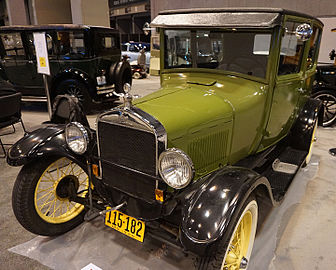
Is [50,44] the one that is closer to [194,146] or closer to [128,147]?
[128,147]

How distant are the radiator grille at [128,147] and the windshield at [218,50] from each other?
1.09m

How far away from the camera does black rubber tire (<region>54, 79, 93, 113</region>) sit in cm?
586

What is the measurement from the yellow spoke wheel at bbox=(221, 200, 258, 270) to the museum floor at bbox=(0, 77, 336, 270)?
202 millimetres

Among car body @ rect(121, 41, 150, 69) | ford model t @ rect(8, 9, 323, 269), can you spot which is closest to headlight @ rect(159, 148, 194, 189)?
ford model t @ rect(8, 9, 323, 269)

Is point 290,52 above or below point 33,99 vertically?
above

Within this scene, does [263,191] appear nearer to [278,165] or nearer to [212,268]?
[212,268]

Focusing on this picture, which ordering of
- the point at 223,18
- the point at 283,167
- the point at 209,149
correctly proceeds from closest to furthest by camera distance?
the point at 209,149
the point at 223,18
the point at 283,167

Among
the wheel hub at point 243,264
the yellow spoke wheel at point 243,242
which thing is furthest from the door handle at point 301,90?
the wheel hub at point 243,264

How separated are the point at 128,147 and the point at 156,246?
0.90 metres

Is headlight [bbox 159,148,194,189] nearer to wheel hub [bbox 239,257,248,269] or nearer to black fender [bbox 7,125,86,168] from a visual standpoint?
wheel hub [bbox 239,257,248,269]

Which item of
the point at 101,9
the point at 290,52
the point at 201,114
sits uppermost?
the point at 101,9

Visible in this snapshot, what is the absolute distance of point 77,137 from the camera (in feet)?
6.84

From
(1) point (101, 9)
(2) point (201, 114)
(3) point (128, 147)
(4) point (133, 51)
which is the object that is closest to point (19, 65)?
(3) point (128, 147)

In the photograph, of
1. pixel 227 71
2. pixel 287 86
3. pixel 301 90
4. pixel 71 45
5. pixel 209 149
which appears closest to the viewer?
pixel 209 149
